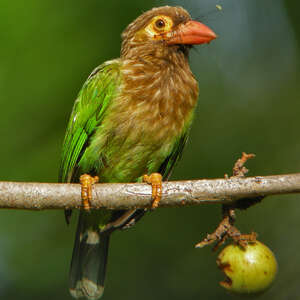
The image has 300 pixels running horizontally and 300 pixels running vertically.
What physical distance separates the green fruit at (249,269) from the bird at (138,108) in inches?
37.5

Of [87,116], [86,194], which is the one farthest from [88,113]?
[86,194]

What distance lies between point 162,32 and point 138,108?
693 millimetres

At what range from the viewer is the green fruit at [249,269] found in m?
2.63

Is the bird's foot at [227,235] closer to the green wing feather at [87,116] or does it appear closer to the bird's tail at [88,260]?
the green wing feather at [87,116]

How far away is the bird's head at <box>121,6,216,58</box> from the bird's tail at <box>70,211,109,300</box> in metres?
1.34

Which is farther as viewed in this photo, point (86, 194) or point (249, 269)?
point (86, 194)

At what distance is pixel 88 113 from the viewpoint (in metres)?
3.80

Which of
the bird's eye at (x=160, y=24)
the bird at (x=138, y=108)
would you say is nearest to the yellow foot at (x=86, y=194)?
the bird at (x=138, y=108)

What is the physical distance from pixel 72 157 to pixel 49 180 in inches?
14.1

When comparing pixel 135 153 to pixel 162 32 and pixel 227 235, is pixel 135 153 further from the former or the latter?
pixel 227 235

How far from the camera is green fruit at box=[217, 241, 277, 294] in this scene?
263 cm

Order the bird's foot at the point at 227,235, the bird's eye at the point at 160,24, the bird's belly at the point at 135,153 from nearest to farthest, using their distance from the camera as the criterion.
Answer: the bird's foot at the point at 227,235 < the bird's belly at the point at 135,153 < the bird's eye at the point at 160,24

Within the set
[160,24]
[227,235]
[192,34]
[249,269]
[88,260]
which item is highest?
[160,24]

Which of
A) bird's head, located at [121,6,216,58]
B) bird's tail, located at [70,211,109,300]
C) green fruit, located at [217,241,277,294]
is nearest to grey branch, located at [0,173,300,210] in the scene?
green fruit, located at [217,241,277,294]
